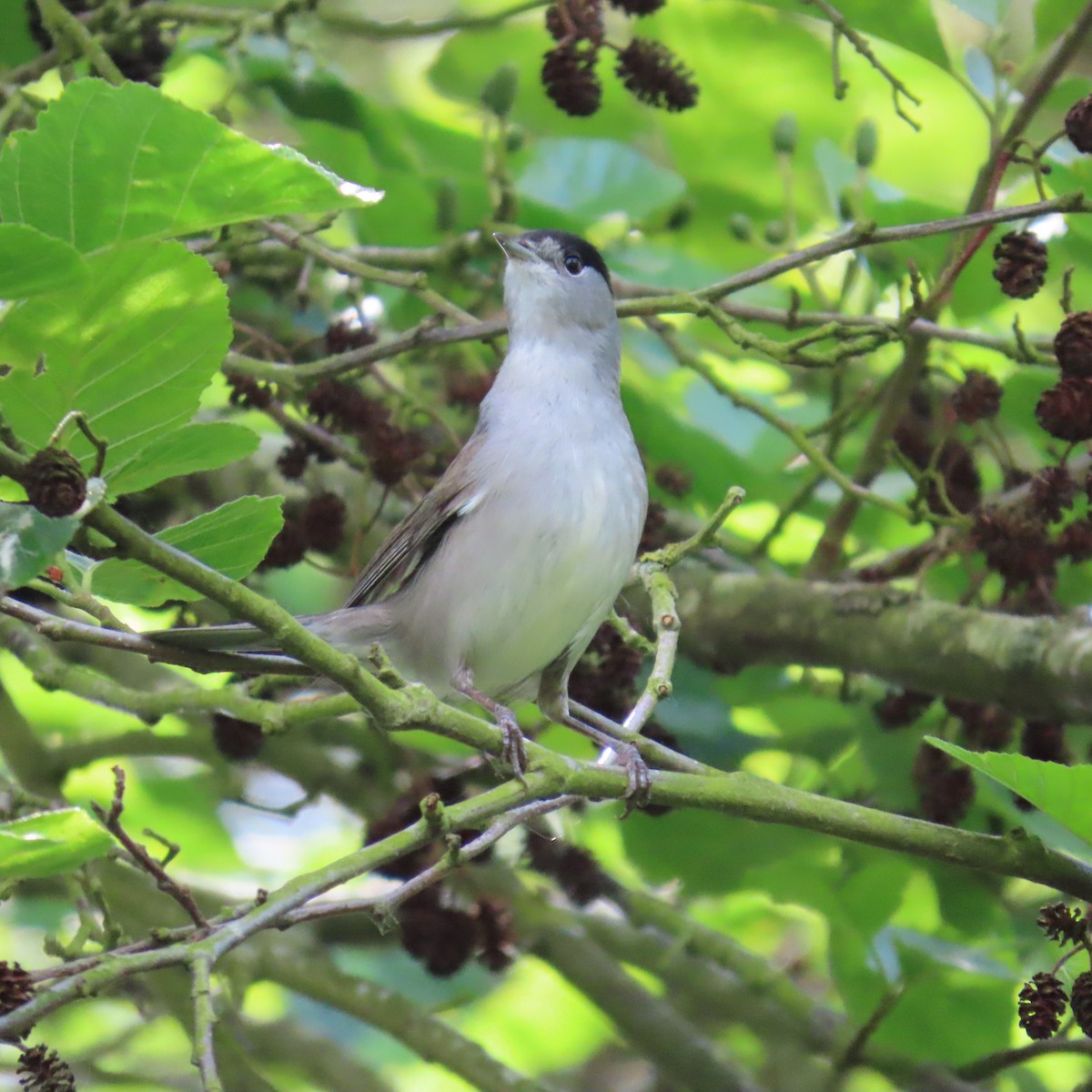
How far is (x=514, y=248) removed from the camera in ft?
11.8

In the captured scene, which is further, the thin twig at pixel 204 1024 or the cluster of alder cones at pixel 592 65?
the cluster of alder cones at pixel 592 65

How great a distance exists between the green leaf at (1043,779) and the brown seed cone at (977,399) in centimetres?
143

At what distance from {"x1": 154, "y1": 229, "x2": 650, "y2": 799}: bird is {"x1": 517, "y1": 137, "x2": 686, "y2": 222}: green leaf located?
1.61ft

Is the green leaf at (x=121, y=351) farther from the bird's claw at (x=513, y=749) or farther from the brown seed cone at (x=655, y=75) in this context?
the brown seed cone at (x=655, y=75)

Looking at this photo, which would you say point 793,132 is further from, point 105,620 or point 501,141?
point 105,620

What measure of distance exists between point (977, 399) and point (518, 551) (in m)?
1.09

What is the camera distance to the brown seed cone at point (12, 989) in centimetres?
170

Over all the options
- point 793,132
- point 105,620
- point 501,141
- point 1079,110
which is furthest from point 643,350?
point 105,620

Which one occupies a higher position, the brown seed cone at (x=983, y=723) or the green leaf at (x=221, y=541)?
the green leaf at (x=221, y=541)

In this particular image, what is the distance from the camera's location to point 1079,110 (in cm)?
258

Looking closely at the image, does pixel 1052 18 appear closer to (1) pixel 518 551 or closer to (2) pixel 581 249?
(2) pixel 581 249

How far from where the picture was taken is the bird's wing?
10.7 ft

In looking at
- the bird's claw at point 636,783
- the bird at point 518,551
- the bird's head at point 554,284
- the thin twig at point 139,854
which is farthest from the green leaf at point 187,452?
the bird's head at point 554,284

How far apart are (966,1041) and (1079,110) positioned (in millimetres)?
2364
